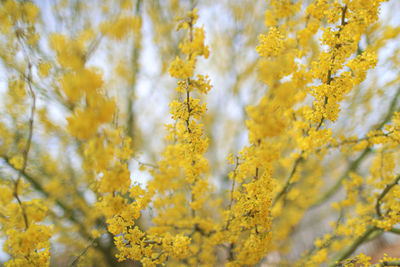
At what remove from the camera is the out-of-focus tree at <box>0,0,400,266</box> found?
4.21 ft

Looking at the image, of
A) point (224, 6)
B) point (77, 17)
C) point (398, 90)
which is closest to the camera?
point (77, 17)

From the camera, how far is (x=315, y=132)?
5.14 ft

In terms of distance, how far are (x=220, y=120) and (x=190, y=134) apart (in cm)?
414

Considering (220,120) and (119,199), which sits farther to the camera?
(220,120)

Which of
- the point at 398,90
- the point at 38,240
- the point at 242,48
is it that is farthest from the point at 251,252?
the point at 242,48

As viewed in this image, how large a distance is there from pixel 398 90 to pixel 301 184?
9.24 ft

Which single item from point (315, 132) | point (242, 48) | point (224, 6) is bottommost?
point (315, 132)

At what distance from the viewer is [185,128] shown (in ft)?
5.31

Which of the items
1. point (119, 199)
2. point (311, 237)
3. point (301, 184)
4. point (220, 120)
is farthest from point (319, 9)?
point (311, 237)

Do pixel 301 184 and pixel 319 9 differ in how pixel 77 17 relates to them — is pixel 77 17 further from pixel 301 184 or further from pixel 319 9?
pixel 301 184

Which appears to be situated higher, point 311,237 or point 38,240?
point 311,237

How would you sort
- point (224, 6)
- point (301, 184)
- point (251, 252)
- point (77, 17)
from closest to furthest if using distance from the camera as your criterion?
point (251, 252) → point (77, 17) → point (224, 6) → point (301, 184)

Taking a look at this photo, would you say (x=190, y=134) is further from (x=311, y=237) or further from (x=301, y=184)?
(x=311, y=237)

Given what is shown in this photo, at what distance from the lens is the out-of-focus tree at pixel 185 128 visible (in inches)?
50.5
